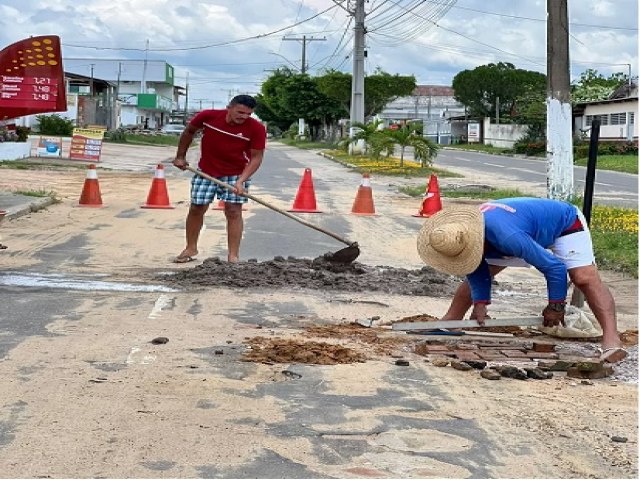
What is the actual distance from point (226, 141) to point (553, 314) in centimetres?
462

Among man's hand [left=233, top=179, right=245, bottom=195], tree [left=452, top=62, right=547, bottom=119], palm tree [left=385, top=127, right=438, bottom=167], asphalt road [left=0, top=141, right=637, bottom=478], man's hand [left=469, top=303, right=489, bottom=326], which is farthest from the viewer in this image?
tree [left=452, top=62, right=547, bottom=119]

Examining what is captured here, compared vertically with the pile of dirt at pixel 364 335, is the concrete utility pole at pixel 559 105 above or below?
above

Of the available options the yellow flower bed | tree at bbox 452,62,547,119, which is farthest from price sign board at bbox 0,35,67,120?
tree at bbox 452,62,547,119

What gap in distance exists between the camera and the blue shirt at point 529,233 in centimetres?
635

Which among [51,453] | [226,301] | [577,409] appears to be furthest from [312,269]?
[51,453]

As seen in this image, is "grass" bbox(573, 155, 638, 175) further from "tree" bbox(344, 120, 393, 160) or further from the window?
"tree" bbox(344, 120, 393, 160)

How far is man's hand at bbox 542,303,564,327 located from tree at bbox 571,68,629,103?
→ 64944mm

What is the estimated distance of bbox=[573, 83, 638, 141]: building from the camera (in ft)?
185

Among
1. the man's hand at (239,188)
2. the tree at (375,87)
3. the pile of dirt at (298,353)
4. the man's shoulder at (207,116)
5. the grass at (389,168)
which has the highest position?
the tree at (375,87)

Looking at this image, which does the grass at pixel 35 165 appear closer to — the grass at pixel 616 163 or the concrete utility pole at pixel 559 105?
the concrete utility pole at pixel 559 105

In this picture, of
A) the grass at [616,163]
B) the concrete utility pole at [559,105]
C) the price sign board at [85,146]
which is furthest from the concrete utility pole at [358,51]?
the concrete utility pole at [559,105]

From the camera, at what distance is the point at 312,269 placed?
Answer: 32.2 ft

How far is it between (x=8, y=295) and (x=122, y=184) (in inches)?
603

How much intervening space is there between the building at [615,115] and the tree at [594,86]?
166 inches
